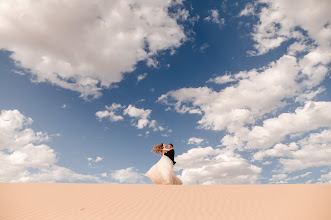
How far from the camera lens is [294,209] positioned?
26.7ft

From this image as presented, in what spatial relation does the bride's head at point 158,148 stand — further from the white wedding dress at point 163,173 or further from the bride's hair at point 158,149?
the white wedding dress at point 163,173

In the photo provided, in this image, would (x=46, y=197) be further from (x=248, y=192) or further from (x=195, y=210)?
(x=248, y=192)

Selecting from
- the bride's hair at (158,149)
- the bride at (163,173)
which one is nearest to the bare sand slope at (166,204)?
the bride at (163,173)

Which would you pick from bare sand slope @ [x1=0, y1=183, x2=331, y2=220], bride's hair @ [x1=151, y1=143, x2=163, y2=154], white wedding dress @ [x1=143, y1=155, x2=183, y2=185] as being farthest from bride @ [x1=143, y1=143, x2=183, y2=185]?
bare sand slope @ [x1=0, y1=183, x2=331, y2=220]

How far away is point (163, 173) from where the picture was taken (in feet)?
45.4

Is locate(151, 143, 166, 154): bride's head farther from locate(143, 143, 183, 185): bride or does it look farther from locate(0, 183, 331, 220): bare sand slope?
locate(0, 183, 331, 220): bare sand slope

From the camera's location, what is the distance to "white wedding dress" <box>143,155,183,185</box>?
13.7 meters

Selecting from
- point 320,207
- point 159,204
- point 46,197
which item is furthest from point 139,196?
point 320,207

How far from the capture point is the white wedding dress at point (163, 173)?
45.0ft

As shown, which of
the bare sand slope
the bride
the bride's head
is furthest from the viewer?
the bride's head

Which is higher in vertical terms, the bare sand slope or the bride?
the bride

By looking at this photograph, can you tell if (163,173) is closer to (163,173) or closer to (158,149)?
(163,173)

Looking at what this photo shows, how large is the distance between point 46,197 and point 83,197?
1.54m

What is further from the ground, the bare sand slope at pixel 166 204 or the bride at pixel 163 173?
the bride at pixel 163 173
